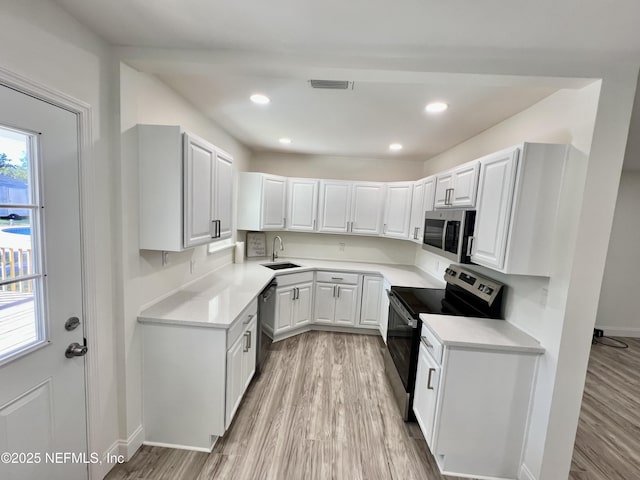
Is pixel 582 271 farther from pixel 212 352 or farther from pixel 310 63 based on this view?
Answer: pixel 212 352

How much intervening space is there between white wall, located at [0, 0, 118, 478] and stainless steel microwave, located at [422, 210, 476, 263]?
2.36m

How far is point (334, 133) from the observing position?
2996mm

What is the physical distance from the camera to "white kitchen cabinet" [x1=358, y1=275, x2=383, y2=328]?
366cm

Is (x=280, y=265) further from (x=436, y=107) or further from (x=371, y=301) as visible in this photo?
(x=436, y=107)

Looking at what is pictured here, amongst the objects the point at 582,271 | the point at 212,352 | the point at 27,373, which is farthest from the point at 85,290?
the point at 582,271

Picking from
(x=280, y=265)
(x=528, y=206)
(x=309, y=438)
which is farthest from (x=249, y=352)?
(x=528, y=206)

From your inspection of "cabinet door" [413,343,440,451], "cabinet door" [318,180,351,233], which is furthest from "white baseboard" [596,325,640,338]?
"cabinet door" [318,180,351,233]

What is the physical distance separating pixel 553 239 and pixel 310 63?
69.9 inches

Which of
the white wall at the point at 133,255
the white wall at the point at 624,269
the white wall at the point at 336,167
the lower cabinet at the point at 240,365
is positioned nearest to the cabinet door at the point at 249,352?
the lower cabinet at the point at 240,365

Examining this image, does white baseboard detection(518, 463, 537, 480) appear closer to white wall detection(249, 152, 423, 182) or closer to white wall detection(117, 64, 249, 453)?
white wall detection(117, 64, 249, 453)

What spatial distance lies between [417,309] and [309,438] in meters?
A: 1.30

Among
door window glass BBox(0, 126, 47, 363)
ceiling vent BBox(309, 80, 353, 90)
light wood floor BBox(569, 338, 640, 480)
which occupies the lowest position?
light wood floor BBox(569, 338, 640, 480)

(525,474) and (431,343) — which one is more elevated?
(431,343)

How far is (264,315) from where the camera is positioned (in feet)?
8.99
